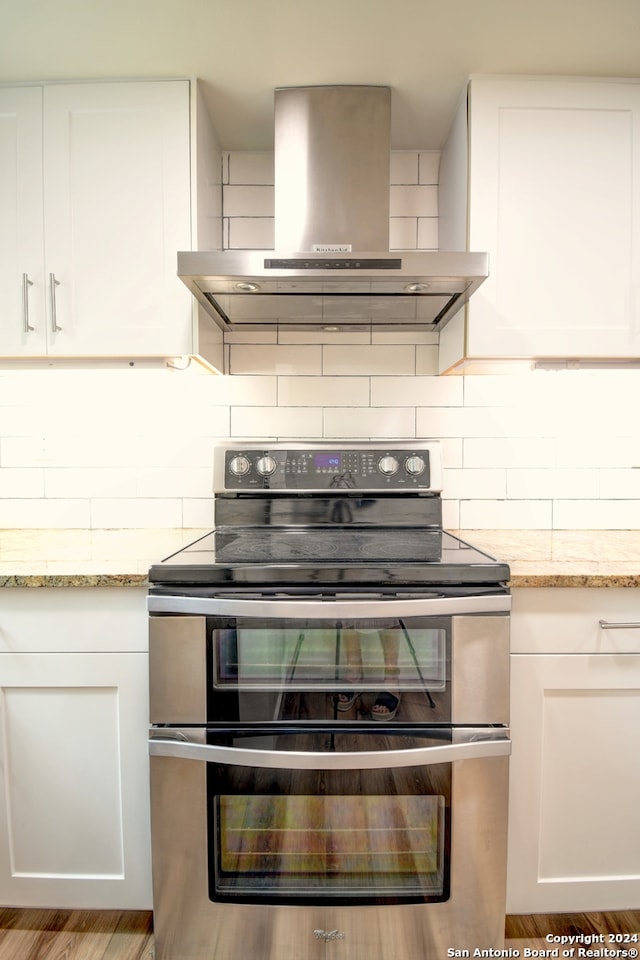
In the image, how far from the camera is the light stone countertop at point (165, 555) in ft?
3.68

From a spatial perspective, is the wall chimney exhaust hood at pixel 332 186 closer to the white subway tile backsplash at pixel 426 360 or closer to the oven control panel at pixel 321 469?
the white subway tile backsplash at pixel 426 360

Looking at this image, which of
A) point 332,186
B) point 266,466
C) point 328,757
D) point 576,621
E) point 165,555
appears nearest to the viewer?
point 328,757

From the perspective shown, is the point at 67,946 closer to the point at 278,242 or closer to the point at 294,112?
the point at 278,242

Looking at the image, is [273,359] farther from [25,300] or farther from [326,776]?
[326,776]

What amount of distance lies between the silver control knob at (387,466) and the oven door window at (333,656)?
1.83 ft

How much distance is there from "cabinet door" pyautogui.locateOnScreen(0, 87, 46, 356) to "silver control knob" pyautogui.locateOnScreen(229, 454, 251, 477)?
25.2 inches

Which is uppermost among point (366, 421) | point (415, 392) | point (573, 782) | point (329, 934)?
point (415, 392)

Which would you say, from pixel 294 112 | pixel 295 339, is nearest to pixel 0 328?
pixel 295 339

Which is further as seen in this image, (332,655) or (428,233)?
(428,233)

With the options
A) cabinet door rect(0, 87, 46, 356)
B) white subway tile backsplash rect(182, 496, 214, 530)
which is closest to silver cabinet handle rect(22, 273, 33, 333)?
cabinet door rect(0, 87, 46, 356)

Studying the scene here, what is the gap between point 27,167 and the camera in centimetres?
139

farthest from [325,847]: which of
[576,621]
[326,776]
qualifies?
[576,621]

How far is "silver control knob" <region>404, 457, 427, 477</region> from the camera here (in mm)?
1521

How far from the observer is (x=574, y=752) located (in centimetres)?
116
